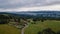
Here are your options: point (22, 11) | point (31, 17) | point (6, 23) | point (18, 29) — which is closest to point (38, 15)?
point (31, 17)

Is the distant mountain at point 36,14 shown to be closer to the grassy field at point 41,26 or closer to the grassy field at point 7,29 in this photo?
the grassy field at point 41,26

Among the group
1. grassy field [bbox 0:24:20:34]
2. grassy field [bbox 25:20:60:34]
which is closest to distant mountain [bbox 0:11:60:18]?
grassy field [bbox 25:20:60:34]

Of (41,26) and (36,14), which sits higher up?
(36,14)

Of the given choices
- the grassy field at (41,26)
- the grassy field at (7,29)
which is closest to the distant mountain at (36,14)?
the grassy field at (41,26)

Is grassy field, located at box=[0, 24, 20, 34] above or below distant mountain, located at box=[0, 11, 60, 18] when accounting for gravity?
below

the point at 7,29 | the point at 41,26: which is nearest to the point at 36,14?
the point at 41,26

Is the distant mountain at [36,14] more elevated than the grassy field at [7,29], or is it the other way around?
the distant mountain at [36,14]

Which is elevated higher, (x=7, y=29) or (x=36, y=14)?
(x=36, y=14)

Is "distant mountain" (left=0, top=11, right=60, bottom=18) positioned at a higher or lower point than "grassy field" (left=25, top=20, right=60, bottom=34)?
higher

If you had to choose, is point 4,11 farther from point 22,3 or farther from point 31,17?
point 31,17

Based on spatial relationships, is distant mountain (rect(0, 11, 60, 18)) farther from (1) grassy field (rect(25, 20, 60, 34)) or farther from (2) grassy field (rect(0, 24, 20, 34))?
(2) grassy field (rect(0, 24, 20, 34))

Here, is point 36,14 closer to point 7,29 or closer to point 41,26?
point 41,26
